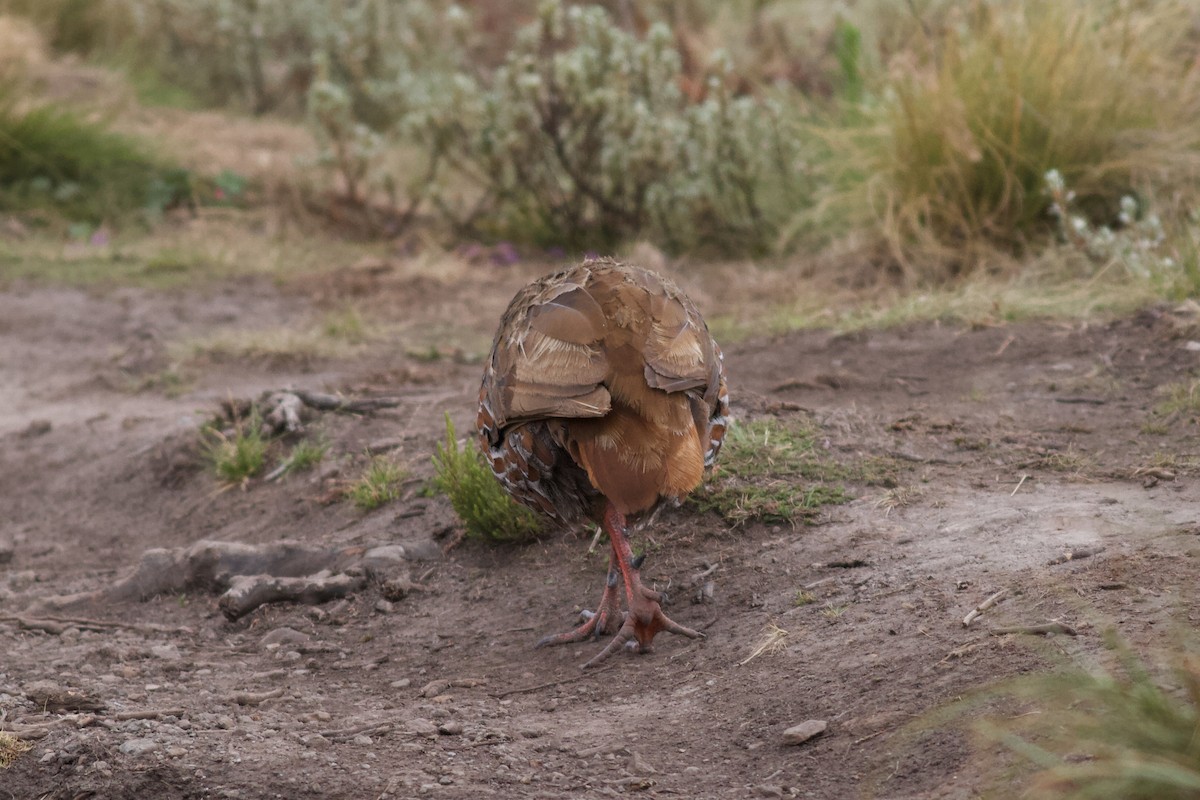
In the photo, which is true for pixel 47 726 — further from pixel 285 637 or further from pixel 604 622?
pixel 604 622

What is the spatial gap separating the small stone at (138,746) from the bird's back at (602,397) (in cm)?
117

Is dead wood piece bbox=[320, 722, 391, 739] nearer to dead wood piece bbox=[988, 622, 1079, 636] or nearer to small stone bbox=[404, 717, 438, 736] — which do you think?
small stone bbox=[404, 717, 438, 736]

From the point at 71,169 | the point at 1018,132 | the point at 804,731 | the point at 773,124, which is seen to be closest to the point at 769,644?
the point at 804,731

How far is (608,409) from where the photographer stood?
10.5 ft

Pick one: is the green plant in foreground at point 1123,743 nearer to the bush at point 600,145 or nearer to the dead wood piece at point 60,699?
the dead wood piece at point 60,699

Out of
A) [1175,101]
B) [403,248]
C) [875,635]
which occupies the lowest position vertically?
[403,248]

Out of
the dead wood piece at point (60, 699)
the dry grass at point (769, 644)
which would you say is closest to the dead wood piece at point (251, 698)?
the dead wood piece at point (60, 699)

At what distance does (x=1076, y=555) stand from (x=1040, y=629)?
19.5 inches

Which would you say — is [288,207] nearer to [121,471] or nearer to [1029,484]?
[121,471]

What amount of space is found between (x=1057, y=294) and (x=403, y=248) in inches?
195

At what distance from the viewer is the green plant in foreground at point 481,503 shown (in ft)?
14.1

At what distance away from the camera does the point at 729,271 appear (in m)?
8.37

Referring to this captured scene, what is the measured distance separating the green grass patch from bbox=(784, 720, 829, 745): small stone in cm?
124

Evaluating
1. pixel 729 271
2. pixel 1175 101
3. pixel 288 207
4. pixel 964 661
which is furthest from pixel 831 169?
pixel 964 661
